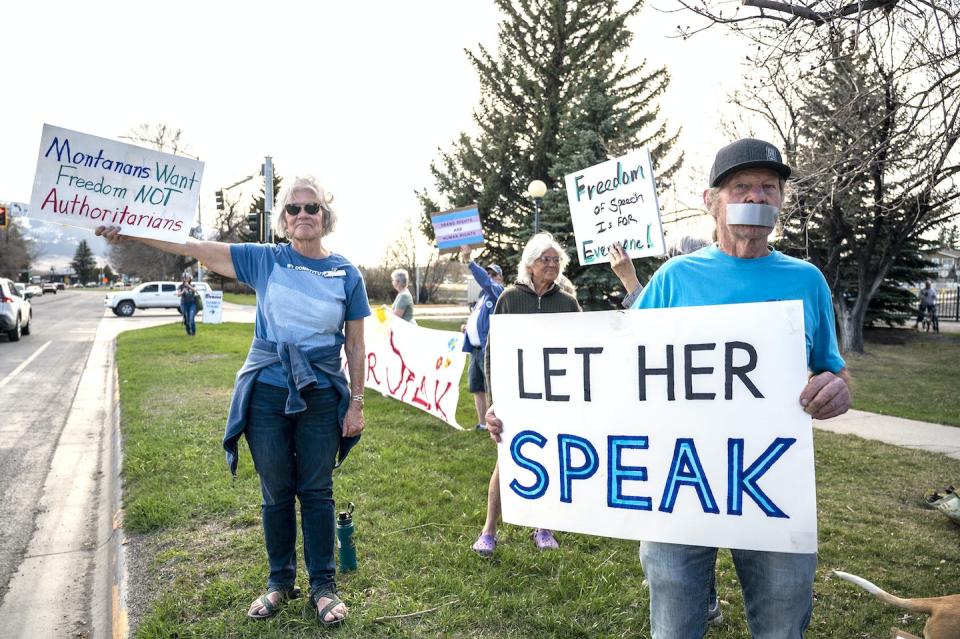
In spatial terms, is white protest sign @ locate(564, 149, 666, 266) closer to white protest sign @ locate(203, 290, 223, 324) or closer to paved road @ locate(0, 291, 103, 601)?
paved road @ locate(0, 291, 103, 601)

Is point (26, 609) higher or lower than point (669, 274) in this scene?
lower

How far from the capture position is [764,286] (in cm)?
205

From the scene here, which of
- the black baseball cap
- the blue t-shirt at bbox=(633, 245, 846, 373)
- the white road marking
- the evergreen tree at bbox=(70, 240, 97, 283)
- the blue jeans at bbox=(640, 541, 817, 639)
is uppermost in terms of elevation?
the evergreen tree at bbox=(70, 240, 97, 283)

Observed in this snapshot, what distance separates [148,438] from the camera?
680 cm

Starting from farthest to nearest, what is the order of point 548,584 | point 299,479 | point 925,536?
point 925,536, point 548,584, point 299,479

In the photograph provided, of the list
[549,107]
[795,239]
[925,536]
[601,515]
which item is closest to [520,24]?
[549,107]

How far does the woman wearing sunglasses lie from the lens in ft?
9.91

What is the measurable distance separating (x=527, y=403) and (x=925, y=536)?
11.9 ft

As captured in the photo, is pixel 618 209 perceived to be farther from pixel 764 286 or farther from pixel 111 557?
pixel 111 557

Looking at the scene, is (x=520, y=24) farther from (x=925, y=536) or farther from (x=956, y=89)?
(x=925, y=536)

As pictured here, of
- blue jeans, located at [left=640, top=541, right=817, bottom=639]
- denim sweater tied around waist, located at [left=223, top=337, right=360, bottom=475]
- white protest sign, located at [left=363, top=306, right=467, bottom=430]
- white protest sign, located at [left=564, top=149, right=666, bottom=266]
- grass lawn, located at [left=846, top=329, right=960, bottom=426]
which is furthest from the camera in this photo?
grass lawn, located at [left=846, top=329, right=960, bottom=426]

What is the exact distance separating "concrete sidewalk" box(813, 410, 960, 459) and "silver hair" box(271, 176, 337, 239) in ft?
21.0

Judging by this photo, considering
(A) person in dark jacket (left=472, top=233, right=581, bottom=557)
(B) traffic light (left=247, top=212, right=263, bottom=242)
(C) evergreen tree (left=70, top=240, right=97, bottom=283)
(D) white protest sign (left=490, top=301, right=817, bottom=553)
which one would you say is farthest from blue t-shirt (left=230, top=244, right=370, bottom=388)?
(C) evergreen tree (left=70, top=240, right=97, bottom=283)

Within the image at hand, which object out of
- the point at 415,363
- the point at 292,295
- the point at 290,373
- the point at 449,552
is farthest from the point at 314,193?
the point at 415,363
